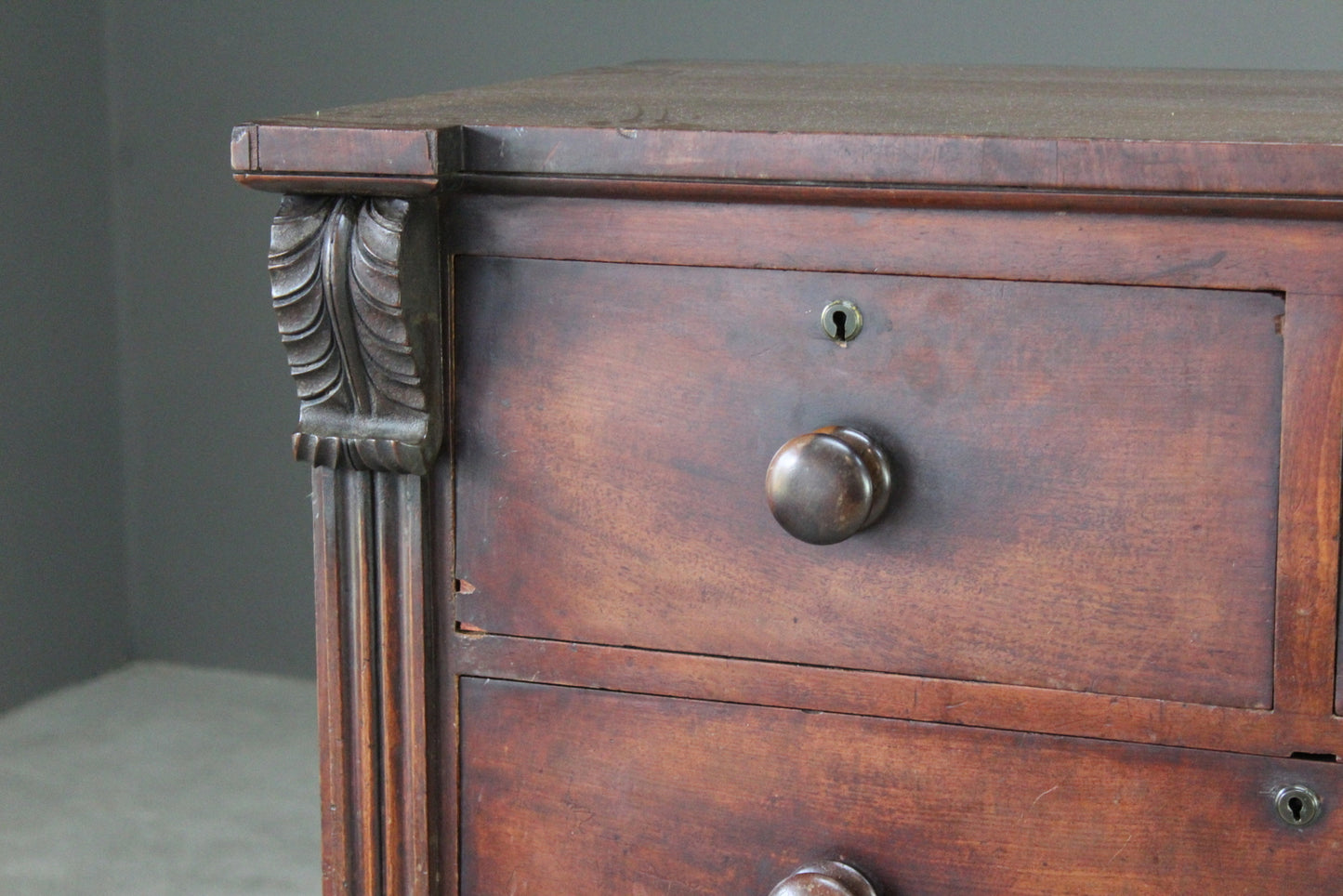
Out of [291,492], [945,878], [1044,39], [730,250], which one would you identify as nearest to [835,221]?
[730,250]

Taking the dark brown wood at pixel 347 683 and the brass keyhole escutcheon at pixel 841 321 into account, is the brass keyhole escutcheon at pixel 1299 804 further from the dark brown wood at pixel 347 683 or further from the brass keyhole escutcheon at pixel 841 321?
the dark brown wood at pixel 347 683

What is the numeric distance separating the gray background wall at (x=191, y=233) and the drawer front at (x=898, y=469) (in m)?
1.38

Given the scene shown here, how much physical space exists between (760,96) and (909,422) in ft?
0.77

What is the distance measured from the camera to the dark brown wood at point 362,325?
63 centimetres

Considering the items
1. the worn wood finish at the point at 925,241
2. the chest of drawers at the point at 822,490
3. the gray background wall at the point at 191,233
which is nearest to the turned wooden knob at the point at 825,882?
the chest of drawers at the point at 822,490

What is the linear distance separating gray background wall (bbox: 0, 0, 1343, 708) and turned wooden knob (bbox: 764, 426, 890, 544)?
55.2 inches

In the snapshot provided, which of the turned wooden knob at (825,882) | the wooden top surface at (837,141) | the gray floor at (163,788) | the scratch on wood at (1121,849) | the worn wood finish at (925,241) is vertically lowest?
the gray floor at (163,788)

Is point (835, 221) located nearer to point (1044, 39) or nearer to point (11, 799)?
point (1044, 39)

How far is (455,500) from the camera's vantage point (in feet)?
2.25

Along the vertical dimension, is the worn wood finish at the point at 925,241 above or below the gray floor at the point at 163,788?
above

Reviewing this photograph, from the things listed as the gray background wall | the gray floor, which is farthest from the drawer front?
the gray background wall

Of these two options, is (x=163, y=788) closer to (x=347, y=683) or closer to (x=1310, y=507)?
(x=347, y=683)

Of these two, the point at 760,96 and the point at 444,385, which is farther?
the point at 760,96

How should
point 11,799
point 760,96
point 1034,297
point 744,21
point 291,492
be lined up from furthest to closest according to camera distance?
point 291,492
point 744,21
point 11,799
point 760,96
point 1034,297
